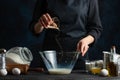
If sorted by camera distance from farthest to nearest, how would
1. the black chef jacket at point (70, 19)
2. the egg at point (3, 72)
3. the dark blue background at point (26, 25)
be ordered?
the dark blue background at point (26, 25) → the black chef jacket at point (70, 19) → the egg at point (3, 72)

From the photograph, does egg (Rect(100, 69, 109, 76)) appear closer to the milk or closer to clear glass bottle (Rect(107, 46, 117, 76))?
clear glass bottle (Rect(107, 46, 117, 76))

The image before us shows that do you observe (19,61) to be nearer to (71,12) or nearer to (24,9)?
(71,12)

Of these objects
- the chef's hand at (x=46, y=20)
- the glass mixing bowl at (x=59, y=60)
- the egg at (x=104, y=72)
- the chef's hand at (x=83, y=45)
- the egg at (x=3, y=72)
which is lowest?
the egg at (x=104, y=72)

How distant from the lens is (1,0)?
2.77m

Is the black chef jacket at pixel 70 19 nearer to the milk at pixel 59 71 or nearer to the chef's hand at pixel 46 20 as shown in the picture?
the chef's hand at pixel 46 20

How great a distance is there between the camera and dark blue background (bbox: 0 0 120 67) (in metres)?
2.77

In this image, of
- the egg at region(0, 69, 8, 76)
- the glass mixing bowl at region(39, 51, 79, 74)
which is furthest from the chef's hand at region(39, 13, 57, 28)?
the egg at region(0, 69, 8, 76)

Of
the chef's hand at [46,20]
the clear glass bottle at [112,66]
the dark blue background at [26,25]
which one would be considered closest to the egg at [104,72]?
the clear glass bottle at [112,66]

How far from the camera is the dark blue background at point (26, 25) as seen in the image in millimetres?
2770

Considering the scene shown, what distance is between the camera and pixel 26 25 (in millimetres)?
2783

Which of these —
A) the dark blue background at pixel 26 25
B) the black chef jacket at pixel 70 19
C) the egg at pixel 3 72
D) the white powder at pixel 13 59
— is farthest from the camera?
the dark blue background at pixel 26 25

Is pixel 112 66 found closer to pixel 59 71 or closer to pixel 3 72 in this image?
pixel 59 71

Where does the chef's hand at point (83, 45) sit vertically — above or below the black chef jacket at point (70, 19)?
below

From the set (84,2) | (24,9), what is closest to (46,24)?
(84,2)
